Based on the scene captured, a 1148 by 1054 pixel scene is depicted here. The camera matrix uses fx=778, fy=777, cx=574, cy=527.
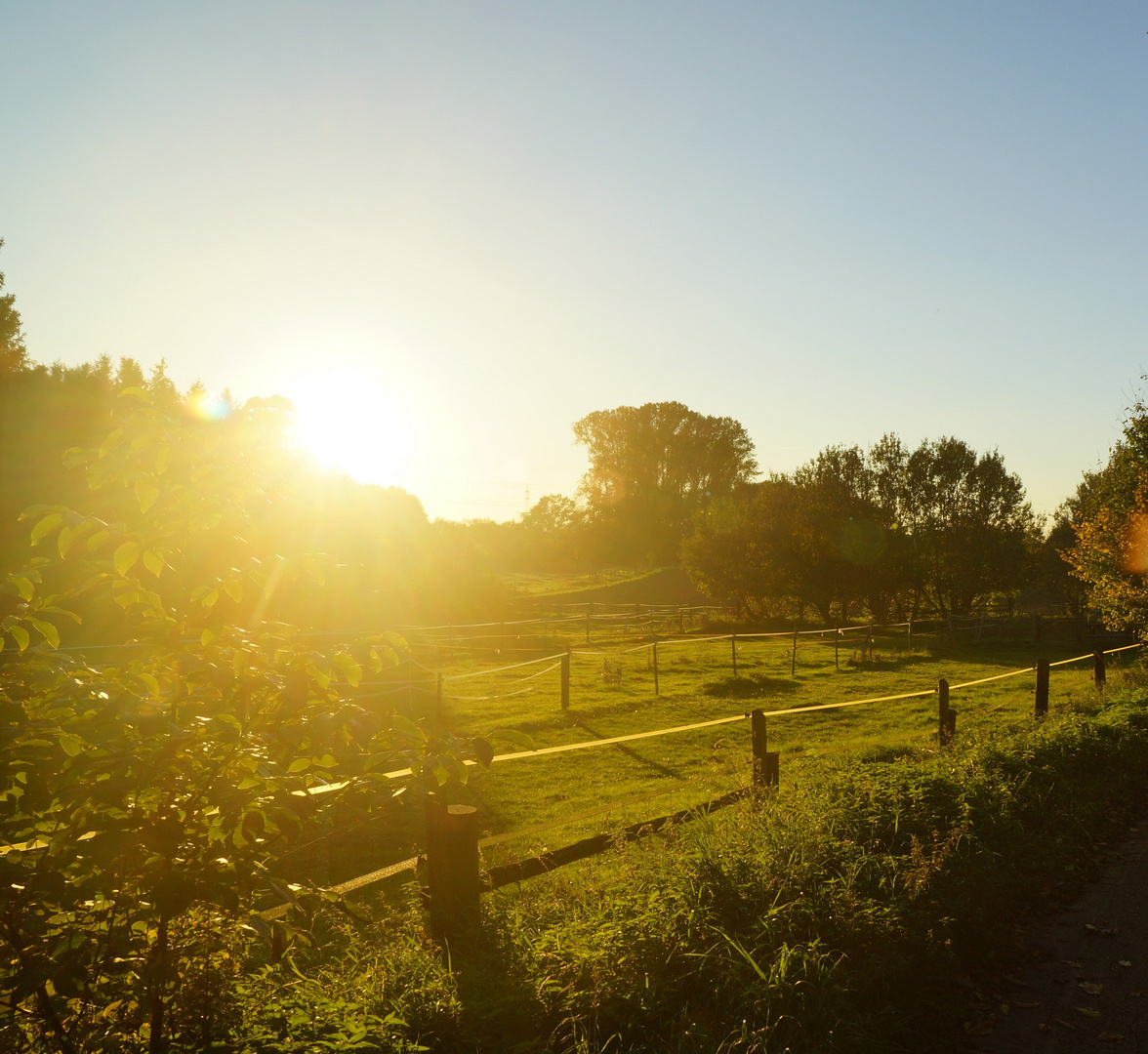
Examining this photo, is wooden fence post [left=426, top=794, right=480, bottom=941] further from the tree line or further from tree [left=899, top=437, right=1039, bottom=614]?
tree [left=899, top=437, right=1039, bottom=614]

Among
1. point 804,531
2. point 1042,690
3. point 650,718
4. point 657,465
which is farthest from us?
point 657,465

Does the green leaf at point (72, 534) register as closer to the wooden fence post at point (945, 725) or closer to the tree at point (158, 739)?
the tree at point (158, 739)

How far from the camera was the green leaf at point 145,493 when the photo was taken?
219 centimetres

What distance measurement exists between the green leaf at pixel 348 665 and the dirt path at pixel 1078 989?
4116 mm

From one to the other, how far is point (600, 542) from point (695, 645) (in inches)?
1679

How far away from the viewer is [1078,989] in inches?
187

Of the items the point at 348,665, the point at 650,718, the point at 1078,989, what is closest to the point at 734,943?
the point at 1078,989

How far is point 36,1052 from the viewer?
8.52ft

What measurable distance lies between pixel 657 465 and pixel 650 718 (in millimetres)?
57865

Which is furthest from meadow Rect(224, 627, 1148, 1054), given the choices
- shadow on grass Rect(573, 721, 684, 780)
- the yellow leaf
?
the yellow leaf

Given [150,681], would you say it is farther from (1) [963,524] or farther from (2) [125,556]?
(1) [963,524]

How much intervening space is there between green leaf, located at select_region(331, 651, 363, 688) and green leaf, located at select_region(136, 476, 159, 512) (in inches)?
27.6

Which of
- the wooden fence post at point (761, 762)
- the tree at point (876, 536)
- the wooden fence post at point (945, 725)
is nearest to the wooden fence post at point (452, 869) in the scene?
the wooden fence post at point (761, 762)

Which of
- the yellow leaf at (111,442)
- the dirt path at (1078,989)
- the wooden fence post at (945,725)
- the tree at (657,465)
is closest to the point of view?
the yellow leaf at (111,442)
